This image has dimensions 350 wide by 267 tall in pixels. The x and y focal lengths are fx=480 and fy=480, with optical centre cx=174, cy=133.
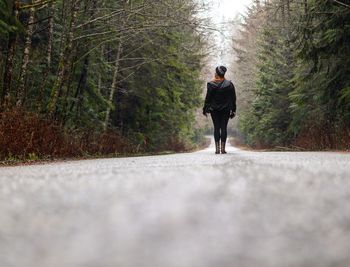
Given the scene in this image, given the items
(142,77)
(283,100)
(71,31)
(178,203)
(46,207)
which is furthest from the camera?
(283,100)

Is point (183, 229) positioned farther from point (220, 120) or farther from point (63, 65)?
point (63, 65)

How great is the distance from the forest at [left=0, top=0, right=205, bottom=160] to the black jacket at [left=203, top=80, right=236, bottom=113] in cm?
242

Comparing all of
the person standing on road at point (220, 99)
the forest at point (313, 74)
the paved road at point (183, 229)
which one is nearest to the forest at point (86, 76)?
the person standing on road at point (220, 99)

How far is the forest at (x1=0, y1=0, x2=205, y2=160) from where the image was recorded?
10289 millimetres

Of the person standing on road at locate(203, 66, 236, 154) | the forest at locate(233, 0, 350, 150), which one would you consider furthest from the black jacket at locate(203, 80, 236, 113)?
the forest at locate(233, 0, 350, 150)

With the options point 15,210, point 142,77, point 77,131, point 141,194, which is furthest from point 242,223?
point 142,77

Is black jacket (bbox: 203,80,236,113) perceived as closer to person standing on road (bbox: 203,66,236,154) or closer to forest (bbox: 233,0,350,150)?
person standing on road (bbox: 203,66,236,154)

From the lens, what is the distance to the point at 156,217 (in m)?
1.02

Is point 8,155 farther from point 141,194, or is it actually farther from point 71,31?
point 141,194

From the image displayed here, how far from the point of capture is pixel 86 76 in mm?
16344

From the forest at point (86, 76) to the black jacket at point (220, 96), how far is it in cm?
242

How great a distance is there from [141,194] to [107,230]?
1.90 ft

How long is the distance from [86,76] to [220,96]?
6.78 metres

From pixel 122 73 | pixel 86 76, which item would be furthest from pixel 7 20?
pixel 122 73
